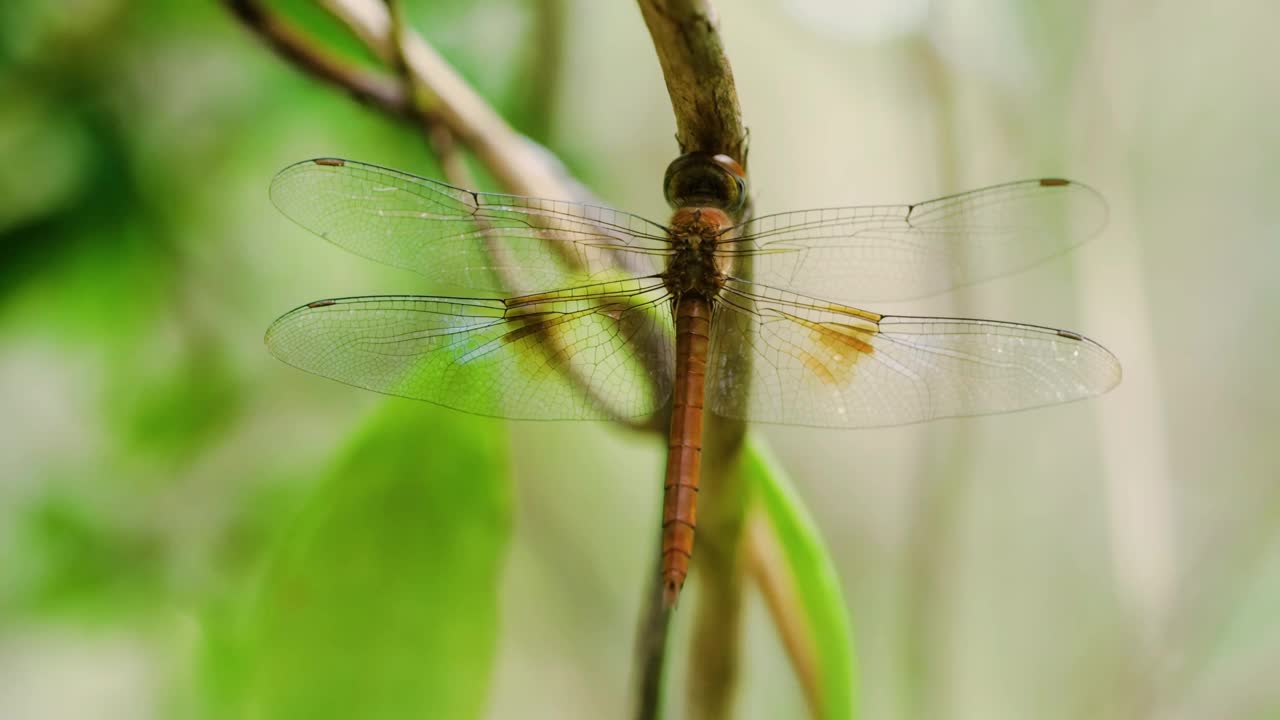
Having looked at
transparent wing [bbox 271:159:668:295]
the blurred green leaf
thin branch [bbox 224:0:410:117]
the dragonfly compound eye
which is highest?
thin branch [bbox 224:0:410:117]

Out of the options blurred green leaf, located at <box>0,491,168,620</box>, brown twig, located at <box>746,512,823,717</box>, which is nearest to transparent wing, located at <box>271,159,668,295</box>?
brown twig, located at <box>746,512,823,717</box>

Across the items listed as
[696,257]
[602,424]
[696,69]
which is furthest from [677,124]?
[602,424]

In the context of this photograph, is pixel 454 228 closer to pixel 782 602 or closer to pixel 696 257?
pixel 696 257

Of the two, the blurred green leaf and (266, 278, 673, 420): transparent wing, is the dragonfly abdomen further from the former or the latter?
the blurred green leaf

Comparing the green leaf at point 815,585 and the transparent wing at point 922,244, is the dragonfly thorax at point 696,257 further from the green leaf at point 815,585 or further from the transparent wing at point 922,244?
the green leaf at point 815,585

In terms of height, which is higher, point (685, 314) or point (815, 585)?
point (685, 314)

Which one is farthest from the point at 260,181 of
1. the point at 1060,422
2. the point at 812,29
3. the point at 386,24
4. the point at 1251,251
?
the point at 1251,251
